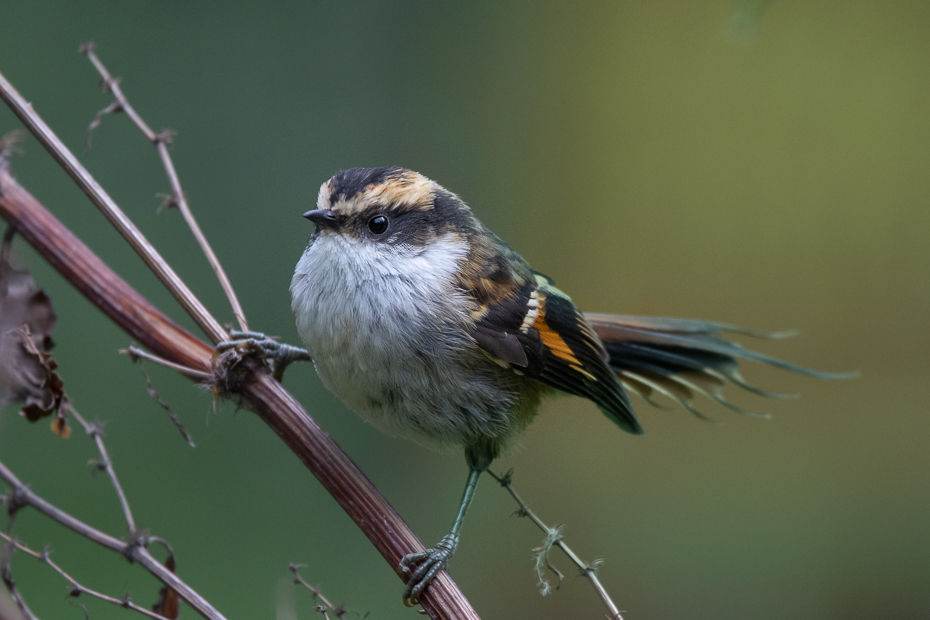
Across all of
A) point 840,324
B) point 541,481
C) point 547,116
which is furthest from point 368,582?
point 840,324

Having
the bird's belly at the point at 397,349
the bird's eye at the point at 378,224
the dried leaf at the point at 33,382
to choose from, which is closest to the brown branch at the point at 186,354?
the dried leaf at the point at 33,382

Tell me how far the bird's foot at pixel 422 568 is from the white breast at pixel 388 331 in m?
0.27

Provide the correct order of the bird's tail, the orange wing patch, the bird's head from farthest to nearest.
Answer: the bird's tail
the orange wing patch
the bird's head

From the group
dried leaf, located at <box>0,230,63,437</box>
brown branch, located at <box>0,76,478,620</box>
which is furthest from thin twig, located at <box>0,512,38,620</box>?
brown branch, located at <box>0,76,478,620</box>

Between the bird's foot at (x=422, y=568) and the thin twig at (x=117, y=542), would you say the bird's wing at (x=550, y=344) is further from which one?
the thin twig at (x=117, y=542)

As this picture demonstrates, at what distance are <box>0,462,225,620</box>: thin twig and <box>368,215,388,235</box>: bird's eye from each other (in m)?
0.77

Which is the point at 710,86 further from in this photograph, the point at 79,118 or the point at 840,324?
the point at 79,118

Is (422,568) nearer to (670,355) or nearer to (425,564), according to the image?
(425,564)

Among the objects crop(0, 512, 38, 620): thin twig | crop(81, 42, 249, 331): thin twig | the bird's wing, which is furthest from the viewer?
the bird's wing

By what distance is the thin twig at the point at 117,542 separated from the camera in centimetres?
118

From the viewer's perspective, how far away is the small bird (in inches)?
64.3

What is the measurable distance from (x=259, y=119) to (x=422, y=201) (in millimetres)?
1847

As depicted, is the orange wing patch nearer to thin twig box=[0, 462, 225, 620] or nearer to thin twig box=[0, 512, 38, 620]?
thin twig box=[0, 462, 225, 620]

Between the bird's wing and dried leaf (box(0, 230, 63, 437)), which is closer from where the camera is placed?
dried leaf (box(0, 230, 63, 437))
